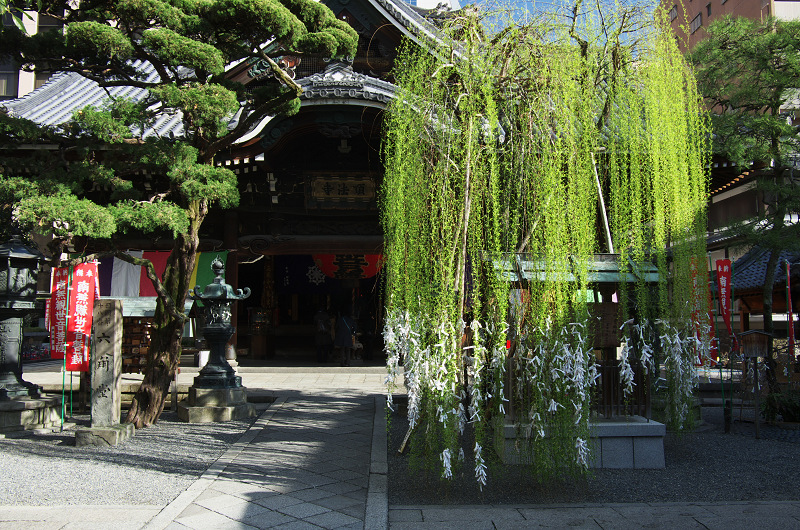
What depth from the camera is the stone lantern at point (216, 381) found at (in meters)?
8.77

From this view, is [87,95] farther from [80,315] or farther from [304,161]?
[80,315]

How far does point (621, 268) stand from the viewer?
613 cm

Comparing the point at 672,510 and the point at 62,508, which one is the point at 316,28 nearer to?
the point at 62,508

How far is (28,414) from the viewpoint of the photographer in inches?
319

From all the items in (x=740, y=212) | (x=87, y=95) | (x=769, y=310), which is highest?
(x=87, y=95)

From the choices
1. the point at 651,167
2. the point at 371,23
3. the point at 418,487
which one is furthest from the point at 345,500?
the point at 371,23

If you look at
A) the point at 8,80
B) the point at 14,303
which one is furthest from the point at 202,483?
the point at 8,80

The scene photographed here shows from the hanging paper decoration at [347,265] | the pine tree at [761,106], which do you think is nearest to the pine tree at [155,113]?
the pine tree at [761,106]

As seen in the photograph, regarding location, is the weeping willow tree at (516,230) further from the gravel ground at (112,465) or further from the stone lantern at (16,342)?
the stone lantern at (16,342)

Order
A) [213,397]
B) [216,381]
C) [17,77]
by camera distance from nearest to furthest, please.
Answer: [213,397]
[216,381]
[17,77]

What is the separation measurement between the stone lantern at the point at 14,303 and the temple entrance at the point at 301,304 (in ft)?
25.4

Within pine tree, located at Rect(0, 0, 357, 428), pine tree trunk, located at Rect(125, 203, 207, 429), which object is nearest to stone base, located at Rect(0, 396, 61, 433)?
pine tree trunk, located at Rect(125, 203, 207, 429)

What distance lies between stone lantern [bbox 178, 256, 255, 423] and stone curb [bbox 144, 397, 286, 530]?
31.3 inches

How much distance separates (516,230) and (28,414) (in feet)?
24.0
